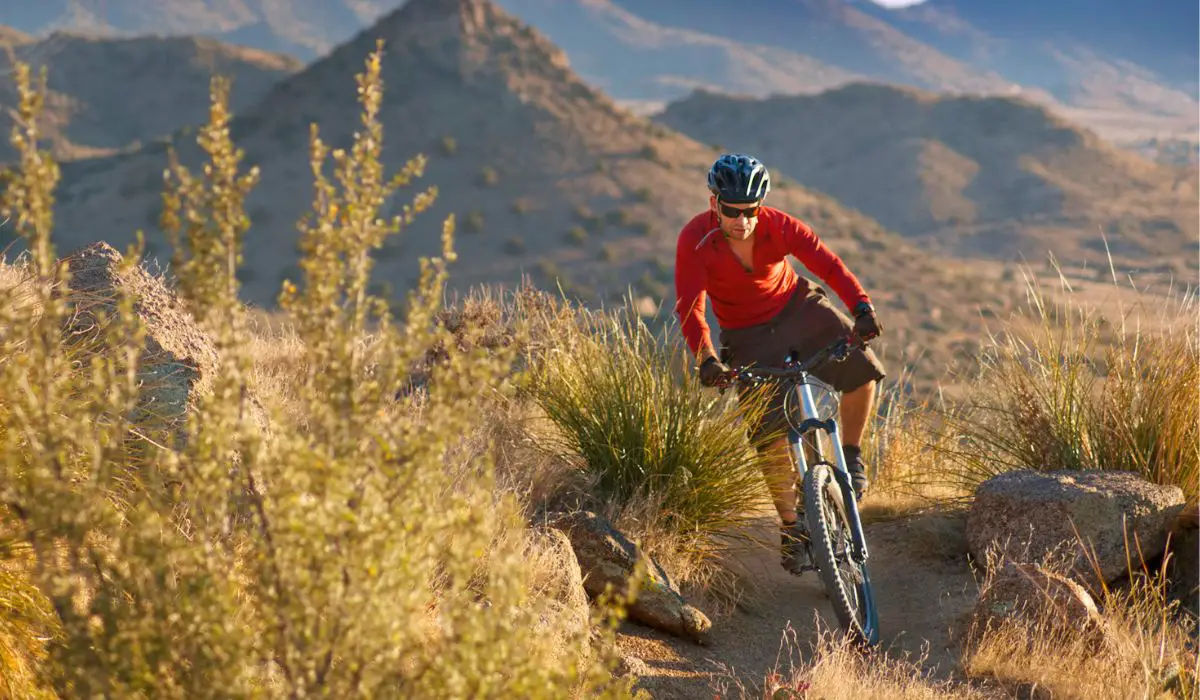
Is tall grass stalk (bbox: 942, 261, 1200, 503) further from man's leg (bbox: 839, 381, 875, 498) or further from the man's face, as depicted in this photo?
the man's face

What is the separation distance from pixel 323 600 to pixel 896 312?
59.7m

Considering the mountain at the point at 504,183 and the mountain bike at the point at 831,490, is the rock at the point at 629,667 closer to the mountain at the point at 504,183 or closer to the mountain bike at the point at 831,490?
the mountain bike at the point at 831,490

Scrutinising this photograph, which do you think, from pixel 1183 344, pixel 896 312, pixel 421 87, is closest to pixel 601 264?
pixel 896 312

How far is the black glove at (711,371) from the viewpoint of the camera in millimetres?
4406

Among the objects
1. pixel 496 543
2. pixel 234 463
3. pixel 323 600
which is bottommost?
pixel 496 543

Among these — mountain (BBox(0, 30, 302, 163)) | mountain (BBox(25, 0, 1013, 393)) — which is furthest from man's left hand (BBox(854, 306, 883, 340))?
mountain (BBox(0, 30, 302, 163))

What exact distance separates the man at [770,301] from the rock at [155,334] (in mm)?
1957

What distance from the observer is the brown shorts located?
504cm

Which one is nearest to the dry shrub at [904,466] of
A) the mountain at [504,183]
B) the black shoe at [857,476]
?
the black shoe at [857,476]

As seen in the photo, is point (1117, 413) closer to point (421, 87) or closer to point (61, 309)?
point (61, 309)

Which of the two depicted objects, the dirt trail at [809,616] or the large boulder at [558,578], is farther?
the dirt trail at [809,616]

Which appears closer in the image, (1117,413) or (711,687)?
(711,687)

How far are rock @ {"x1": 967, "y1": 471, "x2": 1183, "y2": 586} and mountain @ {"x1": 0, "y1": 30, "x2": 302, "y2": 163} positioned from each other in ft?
380

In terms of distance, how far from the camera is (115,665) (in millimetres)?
2158
